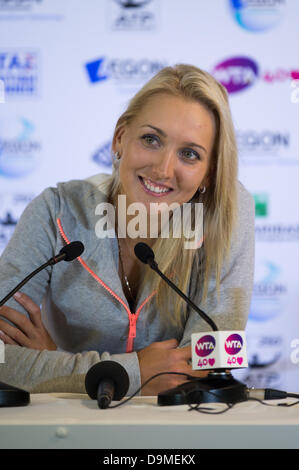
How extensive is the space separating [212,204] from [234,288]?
26 centimetres

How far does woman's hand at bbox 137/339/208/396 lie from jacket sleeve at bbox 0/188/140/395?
20 millimetres

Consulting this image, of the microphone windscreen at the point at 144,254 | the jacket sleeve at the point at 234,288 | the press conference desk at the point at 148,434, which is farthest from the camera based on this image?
the jacket sleeve at the point at 234,288

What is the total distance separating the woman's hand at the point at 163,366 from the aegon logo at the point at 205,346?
0.66ft

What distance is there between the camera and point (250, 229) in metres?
1.62

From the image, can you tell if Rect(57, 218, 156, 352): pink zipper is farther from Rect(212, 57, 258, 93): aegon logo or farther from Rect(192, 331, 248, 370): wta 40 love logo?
Rect(212, 57, 258, 93): aegon logo

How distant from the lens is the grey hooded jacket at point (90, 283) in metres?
1.44

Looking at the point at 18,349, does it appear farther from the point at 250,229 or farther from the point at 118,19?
the point at 118,19

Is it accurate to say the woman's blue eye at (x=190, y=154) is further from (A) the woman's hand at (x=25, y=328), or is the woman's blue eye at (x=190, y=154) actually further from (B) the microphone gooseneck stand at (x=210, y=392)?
(B) the microphone gooseneck stand at (x=210, y=392)

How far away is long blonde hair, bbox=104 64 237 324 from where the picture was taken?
1.50 meters

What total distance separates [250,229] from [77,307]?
1.71 ft

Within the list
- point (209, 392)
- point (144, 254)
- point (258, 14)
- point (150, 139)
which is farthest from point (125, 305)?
point (258, 14)

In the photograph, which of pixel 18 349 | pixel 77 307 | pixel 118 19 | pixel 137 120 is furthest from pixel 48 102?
pixel 18 349

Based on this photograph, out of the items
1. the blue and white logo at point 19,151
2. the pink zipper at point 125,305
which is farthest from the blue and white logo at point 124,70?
the pink zipper at point 125,305

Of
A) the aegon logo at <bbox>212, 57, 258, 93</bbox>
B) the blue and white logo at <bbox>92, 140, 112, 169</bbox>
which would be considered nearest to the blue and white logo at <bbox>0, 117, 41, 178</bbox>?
the blue and white logo at <bbox>92, 140, 112, 169</bbox>
